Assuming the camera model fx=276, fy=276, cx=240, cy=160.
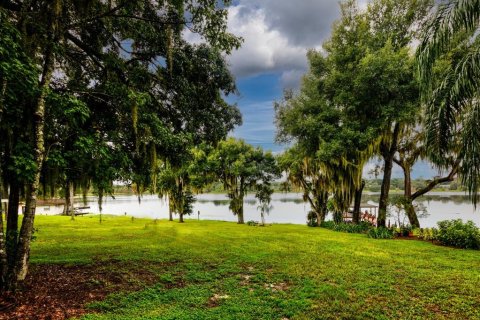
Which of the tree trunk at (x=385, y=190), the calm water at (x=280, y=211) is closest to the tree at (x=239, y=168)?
the calm water at (x=280, y=211)

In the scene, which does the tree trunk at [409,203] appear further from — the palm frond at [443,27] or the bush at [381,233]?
the palm frond at [443,27]

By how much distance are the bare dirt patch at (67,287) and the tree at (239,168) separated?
17.4 metres

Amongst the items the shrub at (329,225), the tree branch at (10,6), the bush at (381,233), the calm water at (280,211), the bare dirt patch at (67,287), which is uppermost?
the tree branch at (10,6)

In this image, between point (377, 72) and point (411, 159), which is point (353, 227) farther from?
point (377, 72)

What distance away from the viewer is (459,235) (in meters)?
12.6

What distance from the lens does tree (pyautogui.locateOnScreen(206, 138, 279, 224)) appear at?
25.6 meters

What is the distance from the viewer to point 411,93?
14852mm

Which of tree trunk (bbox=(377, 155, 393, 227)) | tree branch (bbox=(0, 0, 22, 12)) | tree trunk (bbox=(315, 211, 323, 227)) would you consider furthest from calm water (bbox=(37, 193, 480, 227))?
tree branch (bbox=(0, 0, 22, 12))

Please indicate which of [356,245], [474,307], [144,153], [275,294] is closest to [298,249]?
[356,245]

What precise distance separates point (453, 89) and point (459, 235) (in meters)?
8.90

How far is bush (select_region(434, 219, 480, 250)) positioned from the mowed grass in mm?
1078

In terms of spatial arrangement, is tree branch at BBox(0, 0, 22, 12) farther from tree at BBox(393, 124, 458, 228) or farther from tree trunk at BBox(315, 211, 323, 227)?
tree trunk at BBox(315, 211, 323, 227)

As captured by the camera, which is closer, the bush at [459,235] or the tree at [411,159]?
the bush at [459,235]

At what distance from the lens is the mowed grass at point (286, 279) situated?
216 inches
